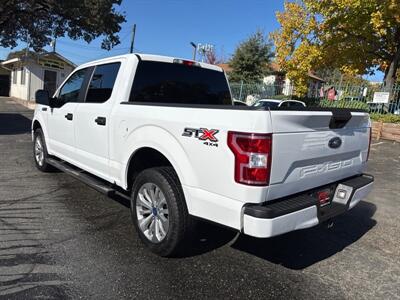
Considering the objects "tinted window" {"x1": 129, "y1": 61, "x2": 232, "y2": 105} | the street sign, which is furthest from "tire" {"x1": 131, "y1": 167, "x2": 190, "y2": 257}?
the street sign

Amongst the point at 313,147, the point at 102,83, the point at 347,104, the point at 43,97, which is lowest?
the point at 313,147

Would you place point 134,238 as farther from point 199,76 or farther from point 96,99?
point 199,76

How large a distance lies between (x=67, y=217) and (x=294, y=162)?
3.01 m

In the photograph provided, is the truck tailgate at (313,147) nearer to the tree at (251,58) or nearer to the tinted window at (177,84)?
the tinted window at (177,84)

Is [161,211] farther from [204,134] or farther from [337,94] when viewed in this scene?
A: [337,94]

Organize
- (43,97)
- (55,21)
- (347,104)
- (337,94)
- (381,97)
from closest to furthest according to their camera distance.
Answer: (43,97), (381,97), (347,104), (337,94), (55,21)

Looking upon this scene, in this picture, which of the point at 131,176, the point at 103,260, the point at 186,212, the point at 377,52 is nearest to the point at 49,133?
the point at 131,176

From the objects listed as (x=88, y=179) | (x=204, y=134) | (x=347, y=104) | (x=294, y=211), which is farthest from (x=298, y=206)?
(x=347, y=104)

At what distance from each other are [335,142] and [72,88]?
3.92 meters

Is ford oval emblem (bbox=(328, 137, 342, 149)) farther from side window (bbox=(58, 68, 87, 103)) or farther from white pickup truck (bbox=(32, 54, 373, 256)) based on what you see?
side window (bbox=(58, 68, 87, 103))

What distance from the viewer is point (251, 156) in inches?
117

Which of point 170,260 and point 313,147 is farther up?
point 313,147

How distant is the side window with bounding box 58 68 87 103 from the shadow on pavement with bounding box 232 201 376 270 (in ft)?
10.1

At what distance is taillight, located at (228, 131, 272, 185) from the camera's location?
9.66 ft
